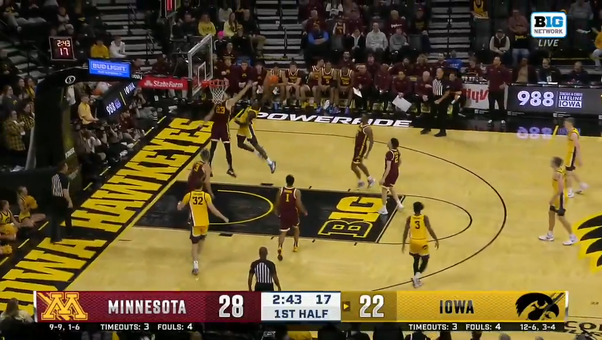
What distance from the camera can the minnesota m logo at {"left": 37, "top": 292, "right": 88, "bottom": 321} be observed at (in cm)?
1585

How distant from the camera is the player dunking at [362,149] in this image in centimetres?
2289

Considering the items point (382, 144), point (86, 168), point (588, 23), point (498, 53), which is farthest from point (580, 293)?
point (588, 23)

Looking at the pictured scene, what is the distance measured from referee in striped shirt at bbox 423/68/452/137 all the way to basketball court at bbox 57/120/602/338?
589 millimetres

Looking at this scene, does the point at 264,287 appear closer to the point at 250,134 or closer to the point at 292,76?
the point at 250,134

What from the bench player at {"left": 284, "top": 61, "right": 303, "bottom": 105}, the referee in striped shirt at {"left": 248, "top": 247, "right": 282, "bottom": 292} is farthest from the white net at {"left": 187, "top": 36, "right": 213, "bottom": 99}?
the referee in striped shirt at {"left": 248, "top": 247, "right": 282, "bottom": 292}

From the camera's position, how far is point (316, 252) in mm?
20938

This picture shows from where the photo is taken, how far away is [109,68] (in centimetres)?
2188

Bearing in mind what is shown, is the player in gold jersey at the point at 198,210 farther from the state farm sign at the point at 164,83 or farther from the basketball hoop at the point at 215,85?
the basketball hoop at the point at 215,85

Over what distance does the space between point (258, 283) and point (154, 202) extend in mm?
6209

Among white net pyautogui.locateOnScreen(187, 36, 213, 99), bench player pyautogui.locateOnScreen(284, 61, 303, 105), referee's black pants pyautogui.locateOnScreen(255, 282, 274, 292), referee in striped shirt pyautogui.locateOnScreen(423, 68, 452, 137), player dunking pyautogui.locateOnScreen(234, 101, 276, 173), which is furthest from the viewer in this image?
bench player pyautogui.locateOnScreen(284, 61, 303, 105)

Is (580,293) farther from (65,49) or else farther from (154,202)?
(65,49)

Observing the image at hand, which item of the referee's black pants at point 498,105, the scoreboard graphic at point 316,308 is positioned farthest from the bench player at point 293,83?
the scoreboard graphic at point 316,308

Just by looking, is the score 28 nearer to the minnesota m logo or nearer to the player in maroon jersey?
the minnesota m logo

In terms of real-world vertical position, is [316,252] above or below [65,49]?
below
